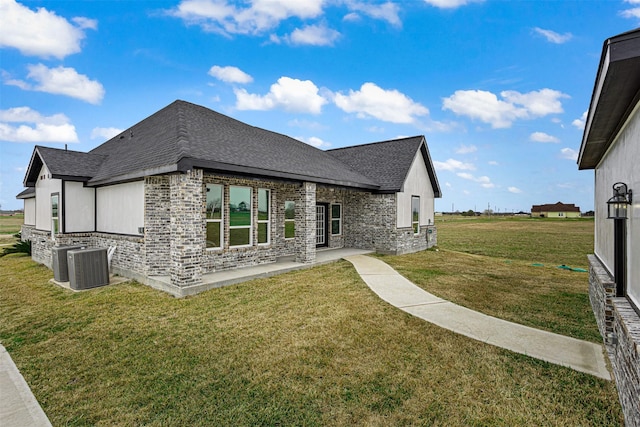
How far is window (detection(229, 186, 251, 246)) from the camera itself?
980 cm

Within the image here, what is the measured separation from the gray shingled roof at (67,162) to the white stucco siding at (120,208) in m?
0.81

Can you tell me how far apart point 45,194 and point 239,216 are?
8840 millimetres

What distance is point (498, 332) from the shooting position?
17.1 ft

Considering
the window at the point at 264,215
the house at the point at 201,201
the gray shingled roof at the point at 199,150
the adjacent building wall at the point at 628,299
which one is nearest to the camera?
the adjacent building wall at the point at 628,299

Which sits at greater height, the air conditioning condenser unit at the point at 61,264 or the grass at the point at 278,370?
the air conditioning condenser unit at the point at 61,264

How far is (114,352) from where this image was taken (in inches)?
182

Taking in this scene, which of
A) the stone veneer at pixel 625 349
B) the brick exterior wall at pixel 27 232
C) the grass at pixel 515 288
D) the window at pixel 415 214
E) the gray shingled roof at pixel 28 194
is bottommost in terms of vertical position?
the grass at pixel 515 288

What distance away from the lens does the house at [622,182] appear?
2.61 meters

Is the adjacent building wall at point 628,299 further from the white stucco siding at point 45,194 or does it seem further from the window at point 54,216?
the window at point 54,216

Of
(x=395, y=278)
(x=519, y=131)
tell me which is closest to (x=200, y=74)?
(x=395, y=278)

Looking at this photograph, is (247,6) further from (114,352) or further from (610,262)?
(610,262)

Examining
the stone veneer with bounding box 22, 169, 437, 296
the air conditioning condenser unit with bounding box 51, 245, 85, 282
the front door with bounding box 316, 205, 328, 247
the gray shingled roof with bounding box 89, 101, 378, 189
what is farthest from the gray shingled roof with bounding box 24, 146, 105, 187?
the front door with bounding box 316, 205, 328, 247

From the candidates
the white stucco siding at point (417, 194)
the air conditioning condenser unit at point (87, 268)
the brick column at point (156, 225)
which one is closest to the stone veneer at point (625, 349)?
the brick column at point (156, 225)

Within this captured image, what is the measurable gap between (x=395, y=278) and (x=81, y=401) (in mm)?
7750
